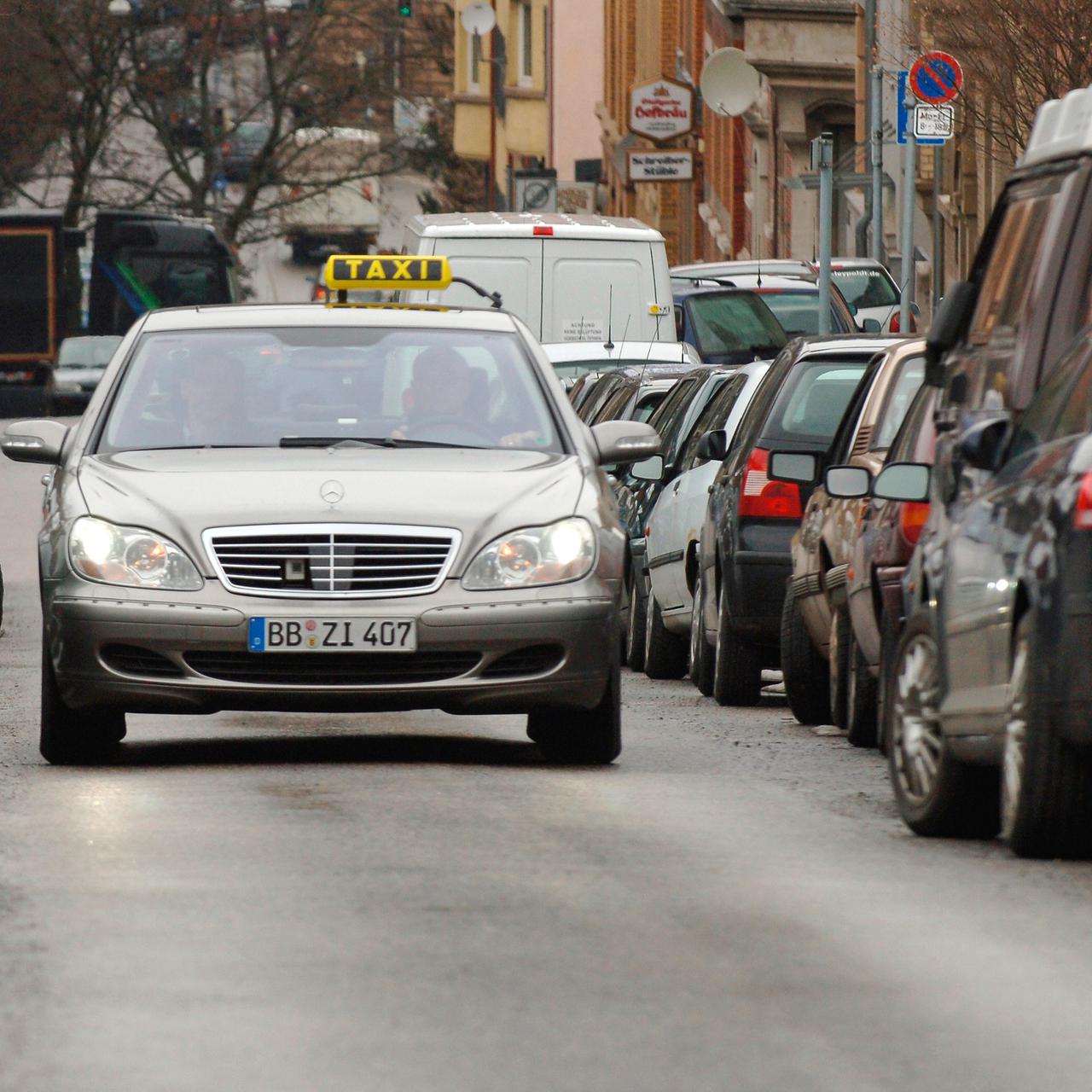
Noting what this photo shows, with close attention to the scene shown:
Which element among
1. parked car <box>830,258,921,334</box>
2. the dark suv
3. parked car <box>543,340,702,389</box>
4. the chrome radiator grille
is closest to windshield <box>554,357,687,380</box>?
parked car <box>543,340,702,389</box>

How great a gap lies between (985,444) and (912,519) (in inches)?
107

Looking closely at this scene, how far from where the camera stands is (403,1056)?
546cm

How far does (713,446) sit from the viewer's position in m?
15.4

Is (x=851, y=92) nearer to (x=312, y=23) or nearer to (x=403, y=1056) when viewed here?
(x=312, y=23)

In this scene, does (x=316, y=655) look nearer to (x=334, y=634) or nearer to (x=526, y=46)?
(x=334, y=634)

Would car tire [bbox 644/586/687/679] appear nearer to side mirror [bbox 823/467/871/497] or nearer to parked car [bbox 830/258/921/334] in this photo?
side mirror [bbox 823/467/871/497]

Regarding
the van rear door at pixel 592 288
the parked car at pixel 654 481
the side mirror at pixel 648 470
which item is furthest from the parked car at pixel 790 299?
the side mirror at pixel 648 470

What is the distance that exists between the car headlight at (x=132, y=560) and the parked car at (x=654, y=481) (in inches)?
280

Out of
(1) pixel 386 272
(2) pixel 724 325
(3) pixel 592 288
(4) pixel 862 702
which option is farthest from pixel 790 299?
(4) pixel 862 702

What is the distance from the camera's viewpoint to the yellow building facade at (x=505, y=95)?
81.8m

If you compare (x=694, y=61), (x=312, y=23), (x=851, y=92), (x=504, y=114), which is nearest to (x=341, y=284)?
(x=851, y=92)

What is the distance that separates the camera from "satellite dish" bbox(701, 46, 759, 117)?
46.8 metres

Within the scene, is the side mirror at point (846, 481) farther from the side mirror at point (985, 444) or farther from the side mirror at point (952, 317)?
the side mirror at point (985, 444)

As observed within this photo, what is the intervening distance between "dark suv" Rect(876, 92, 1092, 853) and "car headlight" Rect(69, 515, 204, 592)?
2.23 m
